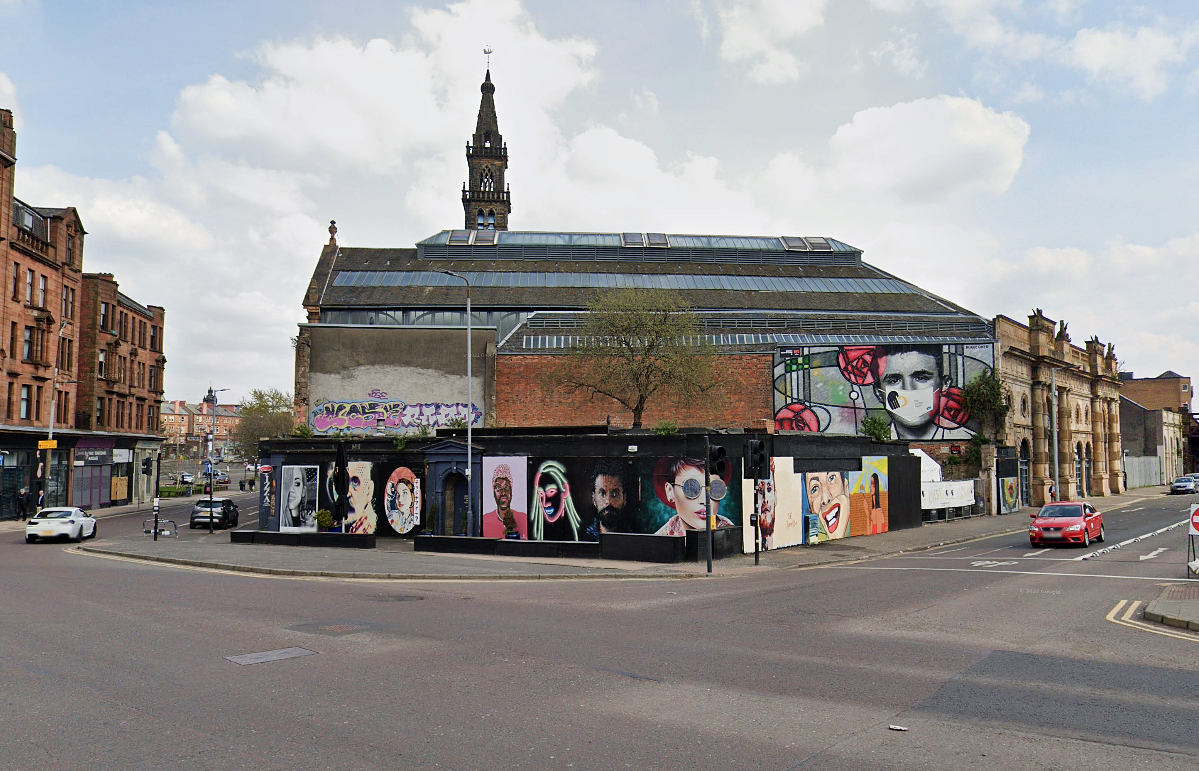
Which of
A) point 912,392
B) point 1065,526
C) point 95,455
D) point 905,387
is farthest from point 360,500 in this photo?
point 95,455

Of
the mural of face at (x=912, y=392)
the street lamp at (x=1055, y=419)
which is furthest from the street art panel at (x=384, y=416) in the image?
the street lamp at (x=1055, y=419)

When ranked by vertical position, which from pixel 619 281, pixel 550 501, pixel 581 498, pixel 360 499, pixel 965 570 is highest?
pixel 619 281

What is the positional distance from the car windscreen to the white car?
1342 inches

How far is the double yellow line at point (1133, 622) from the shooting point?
11.4 m

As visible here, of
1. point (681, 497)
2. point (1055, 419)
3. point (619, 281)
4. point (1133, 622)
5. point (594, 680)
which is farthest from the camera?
point (619, 281)

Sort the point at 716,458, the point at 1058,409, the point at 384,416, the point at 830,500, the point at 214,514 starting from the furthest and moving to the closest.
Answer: the point at 1058,409 < the point at 384,416 < the point at 214,514 < the point at 830,500 < the point at 716,458

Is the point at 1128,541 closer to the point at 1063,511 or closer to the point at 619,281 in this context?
the point at 1063,511

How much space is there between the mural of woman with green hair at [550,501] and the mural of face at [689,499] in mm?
3407

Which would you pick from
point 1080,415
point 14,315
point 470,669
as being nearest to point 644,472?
point 470,669

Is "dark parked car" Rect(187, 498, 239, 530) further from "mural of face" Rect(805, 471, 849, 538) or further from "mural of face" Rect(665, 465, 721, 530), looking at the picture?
"mural of face" Rect(805, 471, 849, 538)

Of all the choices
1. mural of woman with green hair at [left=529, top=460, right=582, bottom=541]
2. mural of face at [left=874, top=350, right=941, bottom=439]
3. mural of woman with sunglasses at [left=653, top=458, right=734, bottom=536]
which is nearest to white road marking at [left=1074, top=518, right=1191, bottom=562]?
mural of woman with sunglasses at [left=653, top=458, right=734, bottom=536]

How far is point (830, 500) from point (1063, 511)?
24.4 feet

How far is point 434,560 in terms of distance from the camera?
2241 cm

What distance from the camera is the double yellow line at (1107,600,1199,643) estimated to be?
11359 mm
